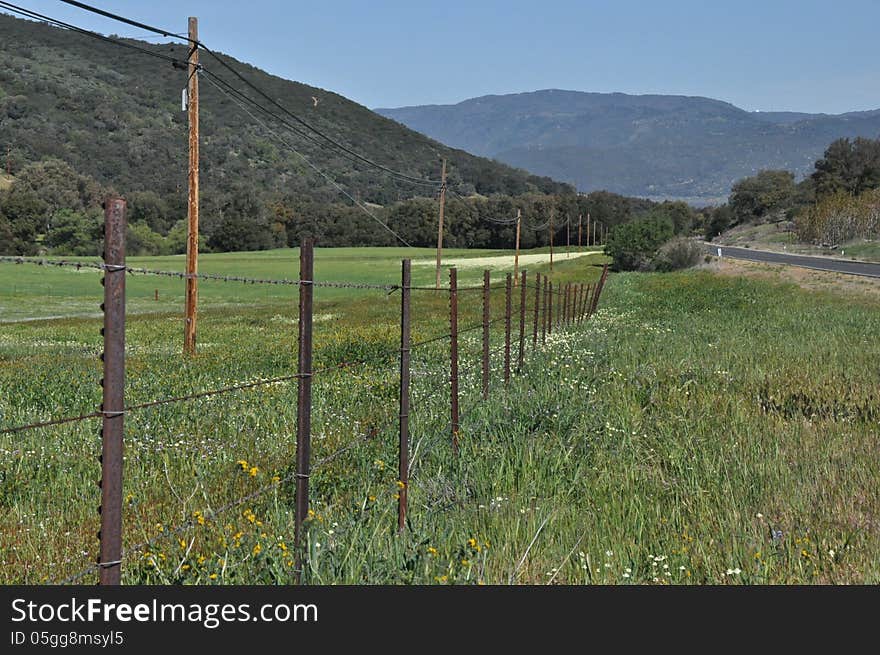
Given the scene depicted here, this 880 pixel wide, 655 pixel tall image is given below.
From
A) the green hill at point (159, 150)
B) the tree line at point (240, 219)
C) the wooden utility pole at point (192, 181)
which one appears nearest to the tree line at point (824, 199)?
the tree line at point (240, 219)

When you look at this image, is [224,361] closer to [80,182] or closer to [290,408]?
[290,408]

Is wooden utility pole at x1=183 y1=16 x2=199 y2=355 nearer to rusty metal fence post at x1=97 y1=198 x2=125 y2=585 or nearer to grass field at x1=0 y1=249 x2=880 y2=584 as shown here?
grass field at x1=0 y1=249 x2=880 y2=584

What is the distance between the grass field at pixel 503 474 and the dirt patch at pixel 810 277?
24.9m

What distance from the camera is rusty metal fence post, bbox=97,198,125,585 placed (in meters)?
3.44

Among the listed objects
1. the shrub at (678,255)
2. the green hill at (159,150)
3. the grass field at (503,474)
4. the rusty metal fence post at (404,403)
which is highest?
the green hill at (159,150)

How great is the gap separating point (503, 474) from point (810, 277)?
45435 mm

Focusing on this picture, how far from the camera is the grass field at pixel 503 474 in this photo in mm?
5488

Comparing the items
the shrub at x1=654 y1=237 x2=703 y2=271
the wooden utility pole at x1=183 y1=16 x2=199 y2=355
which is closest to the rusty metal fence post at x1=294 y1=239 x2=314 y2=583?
the wooden utility pole at x1=183 y1=16 x2=199 y2=355

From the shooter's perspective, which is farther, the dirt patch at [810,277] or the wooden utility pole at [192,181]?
the dirt patch at [810,277]

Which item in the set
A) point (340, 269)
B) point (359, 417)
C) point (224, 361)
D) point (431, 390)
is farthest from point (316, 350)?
point (340, 269)

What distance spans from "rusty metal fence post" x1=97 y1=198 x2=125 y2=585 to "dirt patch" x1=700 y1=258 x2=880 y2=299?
1425 inches

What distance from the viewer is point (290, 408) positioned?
10562 mm

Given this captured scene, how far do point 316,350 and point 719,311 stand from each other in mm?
16102

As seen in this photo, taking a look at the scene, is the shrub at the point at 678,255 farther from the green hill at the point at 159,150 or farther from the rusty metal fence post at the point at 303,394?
the rusty metal fence post at the point at 303,394
